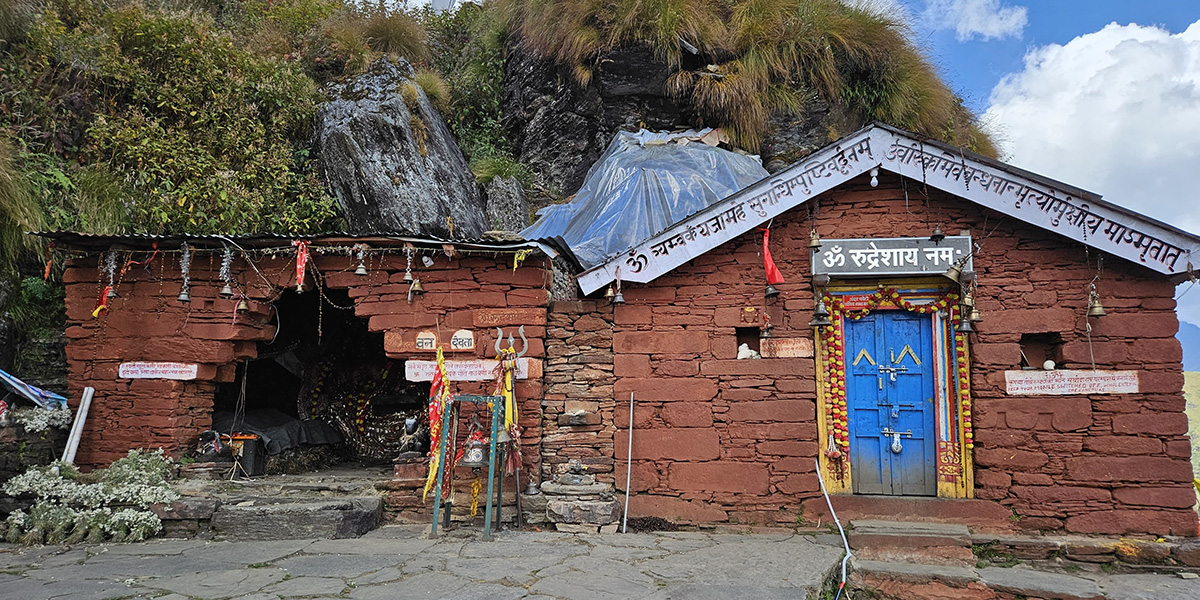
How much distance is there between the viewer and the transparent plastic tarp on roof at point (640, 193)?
9766mm

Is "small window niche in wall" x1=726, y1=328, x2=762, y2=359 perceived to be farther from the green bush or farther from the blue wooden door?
the green bush


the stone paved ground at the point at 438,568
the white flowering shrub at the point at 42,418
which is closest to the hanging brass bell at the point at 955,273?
the stone paved ground at the point at 438,568

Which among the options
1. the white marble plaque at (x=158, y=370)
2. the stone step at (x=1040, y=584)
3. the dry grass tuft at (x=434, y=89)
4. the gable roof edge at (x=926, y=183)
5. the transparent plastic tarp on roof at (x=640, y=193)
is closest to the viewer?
the stone step at (x=1040, y=584)

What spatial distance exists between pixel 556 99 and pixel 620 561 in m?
10.00

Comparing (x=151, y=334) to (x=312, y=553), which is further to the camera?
(x=151, y=334)

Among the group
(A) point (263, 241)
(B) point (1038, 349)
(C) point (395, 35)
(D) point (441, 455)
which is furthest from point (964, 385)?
(C) point (395, 35)

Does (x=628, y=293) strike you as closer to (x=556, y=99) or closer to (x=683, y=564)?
(x=683, y=564)

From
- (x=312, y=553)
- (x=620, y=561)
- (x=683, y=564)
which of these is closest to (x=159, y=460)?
(x=312, y=553)

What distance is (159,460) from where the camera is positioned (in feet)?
25.2

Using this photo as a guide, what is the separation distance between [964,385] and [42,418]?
1002 centimetres

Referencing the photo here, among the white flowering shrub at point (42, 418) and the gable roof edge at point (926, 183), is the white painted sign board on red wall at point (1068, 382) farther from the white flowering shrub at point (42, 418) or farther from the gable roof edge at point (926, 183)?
the white flowering shrub at point (42, 418)

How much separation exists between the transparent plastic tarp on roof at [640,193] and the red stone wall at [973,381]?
224cm

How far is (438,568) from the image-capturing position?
18.2ft

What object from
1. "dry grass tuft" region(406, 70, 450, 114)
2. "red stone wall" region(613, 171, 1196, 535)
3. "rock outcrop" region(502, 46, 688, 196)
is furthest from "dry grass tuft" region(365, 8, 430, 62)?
"red stone wall" region(613, 171, 1196, 535)
